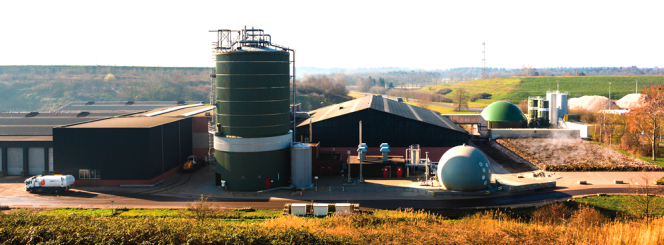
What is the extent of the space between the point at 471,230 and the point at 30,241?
24.0 meters

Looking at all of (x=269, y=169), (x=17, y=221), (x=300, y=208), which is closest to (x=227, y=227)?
(x=300, y=208)

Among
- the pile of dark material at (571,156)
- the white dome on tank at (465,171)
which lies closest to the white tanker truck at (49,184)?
the white dome on tank at (465,171)

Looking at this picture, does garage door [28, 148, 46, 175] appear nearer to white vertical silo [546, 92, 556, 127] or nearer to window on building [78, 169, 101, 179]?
window on building [78, 169, 101, 179]

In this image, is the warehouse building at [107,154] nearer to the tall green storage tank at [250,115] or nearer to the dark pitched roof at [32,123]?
the tall green storage tank at [250,115]

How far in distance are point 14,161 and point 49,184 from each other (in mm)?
10974

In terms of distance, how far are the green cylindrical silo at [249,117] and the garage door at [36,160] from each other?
20.4 metres

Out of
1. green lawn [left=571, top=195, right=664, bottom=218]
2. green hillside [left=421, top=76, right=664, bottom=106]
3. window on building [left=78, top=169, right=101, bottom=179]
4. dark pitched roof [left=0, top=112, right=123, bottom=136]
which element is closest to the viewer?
green lawn [left=571, top=195, right=664, bottom=218]

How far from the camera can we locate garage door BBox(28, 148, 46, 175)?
50562 mm

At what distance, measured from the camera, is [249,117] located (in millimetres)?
43812

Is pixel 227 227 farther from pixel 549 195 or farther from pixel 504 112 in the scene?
pixel 504 112

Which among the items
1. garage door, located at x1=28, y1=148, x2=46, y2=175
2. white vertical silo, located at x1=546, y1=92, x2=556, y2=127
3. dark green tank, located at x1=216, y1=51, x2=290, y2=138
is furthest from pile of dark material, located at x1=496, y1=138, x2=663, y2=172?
garage door, located at x1=28, y1=148, x2=46, y2=175

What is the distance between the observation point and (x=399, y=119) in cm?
5509

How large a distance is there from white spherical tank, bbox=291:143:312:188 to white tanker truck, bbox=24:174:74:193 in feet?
68.3

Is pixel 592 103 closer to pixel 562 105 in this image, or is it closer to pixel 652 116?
pixel 562 105
